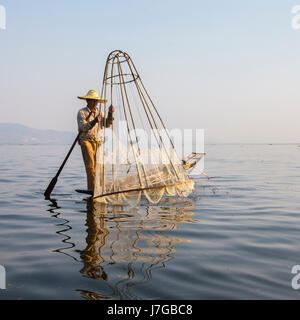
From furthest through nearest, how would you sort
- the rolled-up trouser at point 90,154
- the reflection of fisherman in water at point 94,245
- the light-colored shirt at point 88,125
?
the rolled-up trouser at point 90,154, the light-colored shirt at point 88,125, the reflection of fisherman in water at point 94,245

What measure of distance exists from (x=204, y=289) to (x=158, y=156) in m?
5.02

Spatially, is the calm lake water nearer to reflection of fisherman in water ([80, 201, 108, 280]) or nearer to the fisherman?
reflection of fisherman in water ([80, 201, 108, 280])

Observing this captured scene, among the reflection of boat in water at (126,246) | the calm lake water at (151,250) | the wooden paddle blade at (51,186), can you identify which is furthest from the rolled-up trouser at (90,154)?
the wooden paddle blade at (51,186)

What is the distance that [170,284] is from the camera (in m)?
3.47

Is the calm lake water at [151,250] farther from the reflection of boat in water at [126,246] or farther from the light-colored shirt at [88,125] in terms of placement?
the light-colored shirt at [88,125]

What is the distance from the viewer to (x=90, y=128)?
7828 mm

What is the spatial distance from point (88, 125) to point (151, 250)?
408cm

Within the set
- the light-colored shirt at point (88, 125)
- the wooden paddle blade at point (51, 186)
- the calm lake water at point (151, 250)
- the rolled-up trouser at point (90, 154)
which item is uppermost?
the light-colored shirt at point (88, 125)

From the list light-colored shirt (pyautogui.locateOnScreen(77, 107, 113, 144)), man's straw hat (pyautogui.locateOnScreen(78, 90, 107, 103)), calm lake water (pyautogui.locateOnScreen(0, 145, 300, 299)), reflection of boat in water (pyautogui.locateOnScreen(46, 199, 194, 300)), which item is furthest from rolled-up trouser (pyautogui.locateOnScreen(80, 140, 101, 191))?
A: man's straw hat (pyautogui.locateOnScreen(78, 90, 107, 103))

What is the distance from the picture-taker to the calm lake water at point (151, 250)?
11.1ft

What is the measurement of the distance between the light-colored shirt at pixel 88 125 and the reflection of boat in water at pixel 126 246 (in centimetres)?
172

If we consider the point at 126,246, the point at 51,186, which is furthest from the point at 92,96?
the point at 126,246
